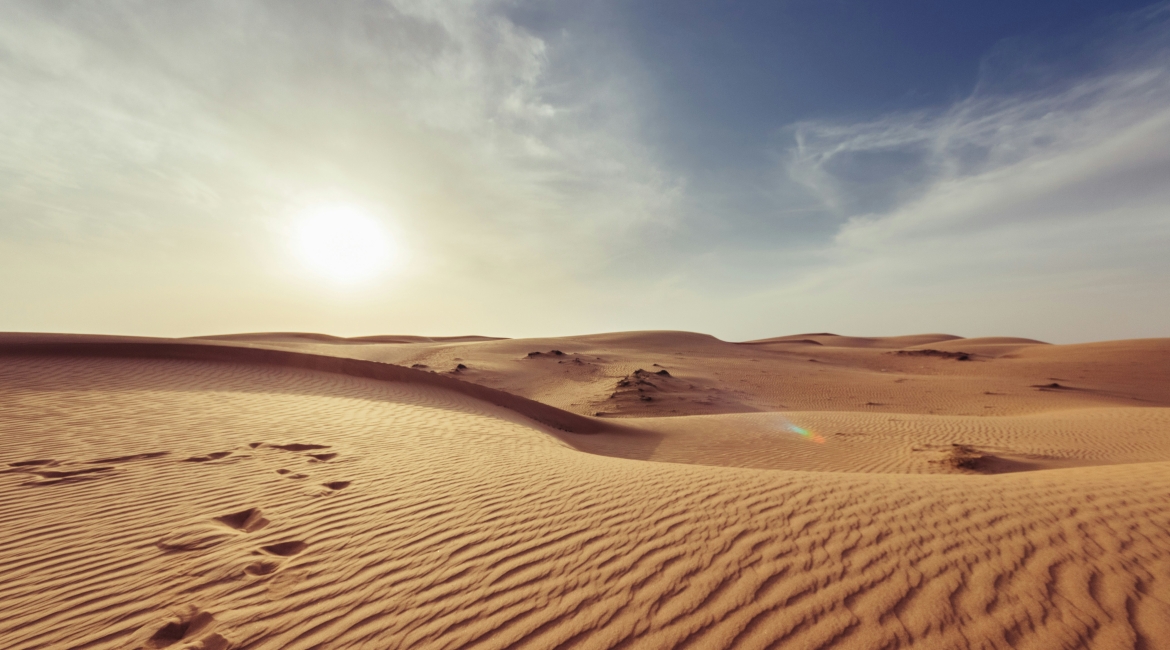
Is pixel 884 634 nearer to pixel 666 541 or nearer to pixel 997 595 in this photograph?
pixel 997 595

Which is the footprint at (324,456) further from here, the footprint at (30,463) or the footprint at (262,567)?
the footprint at (262,567)

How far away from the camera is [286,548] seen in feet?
12.0

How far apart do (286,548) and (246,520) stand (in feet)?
2.95

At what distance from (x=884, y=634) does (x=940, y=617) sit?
0.39 m

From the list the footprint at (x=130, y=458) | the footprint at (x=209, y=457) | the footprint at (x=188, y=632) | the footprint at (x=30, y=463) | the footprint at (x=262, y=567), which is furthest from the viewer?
the footprint at (x=209, y=457)

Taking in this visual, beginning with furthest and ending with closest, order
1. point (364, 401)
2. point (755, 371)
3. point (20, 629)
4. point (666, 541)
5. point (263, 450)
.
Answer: point (755, 371), point (364, 401), point (263, 450), point (666, 541), point (20, 629)

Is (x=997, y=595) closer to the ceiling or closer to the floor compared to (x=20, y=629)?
closer to the ceiling

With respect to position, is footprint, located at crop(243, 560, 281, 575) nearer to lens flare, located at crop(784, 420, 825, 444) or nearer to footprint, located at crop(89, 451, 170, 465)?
footprint, located at crop(89, 451, 170, 465)

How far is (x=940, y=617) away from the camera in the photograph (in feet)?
8.44

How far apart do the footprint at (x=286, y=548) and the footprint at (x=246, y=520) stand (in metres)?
0.44

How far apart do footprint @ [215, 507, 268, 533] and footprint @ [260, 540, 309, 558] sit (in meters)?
0.44

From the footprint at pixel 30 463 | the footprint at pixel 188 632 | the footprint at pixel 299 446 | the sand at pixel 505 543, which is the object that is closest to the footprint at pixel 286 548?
the sand at pixel 505 543

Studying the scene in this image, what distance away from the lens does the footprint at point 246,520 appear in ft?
13.2

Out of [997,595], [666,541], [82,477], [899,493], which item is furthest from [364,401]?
[997,595]
